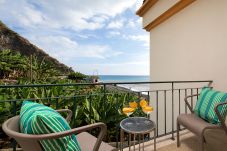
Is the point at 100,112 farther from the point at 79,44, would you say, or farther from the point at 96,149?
the point at 79,44

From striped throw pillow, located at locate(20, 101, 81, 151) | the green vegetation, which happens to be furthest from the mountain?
striped throw pillow, located at locate(20, 101, 81, 151)

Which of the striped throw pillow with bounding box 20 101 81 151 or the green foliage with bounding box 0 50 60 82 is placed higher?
the green foliage with bounding box 0 50 60 82

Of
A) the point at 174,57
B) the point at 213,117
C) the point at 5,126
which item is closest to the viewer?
the point at 5,126

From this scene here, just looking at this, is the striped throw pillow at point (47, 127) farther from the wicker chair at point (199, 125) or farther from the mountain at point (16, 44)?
the mountain at point (16, 44)

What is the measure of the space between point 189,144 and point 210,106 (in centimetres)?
78

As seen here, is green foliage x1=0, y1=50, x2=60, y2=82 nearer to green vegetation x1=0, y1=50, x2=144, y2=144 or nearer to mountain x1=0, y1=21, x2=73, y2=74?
green vegetation x1=0, y1=50, x2=144, y2=144

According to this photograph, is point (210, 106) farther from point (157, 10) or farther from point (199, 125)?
point (157, 10)

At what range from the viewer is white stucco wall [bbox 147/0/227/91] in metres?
3.28

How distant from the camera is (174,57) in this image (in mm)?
4703

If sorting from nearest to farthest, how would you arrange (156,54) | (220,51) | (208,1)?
1. (220,51)
2. (208,1)
3. (156,54)

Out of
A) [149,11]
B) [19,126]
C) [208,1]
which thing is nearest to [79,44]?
[149,11]

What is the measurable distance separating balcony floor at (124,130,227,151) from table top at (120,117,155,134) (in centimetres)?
75

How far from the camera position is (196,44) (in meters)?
3.88

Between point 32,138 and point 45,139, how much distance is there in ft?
0.23
